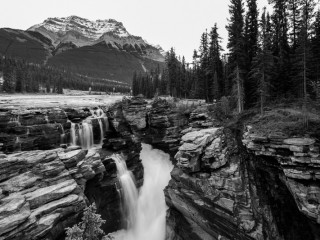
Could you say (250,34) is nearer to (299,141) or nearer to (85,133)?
(299,141)

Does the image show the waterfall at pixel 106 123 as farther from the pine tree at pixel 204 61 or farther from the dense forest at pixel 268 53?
the pine tree at pixel 204 61

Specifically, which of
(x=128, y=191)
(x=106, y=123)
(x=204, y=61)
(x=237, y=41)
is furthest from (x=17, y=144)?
(x=204, y=61)

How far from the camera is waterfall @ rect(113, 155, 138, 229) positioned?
81.1 ft

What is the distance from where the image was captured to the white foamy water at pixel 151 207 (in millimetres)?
23578

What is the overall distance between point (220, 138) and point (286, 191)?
7.97 meters

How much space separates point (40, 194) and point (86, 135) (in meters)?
14.2

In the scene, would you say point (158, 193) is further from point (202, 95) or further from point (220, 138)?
point (202, 95)

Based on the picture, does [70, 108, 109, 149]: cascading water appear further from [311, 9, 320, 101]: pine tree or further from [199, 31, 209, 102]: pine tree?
[311, 9, 320, 101]: pine tree

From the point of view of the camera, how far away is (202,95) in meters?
55.4

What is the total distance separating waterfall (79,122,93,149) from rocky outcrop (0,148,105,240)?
8.06 m

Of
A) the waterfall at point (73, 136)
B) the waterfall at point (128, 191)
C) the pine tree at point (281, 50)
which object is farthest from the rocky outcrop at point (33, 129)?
the pine tree at point (281, 50)

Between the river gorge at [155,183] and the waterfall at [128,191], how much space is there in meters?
0.13

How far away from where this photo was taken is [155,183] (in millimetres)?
30359

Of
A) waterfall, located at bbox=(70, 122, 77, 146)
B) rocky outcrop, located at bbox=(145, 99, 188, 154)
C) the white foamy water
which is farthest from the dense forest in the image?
waterfall, located at bbox=(70, 122, 77, 146)
